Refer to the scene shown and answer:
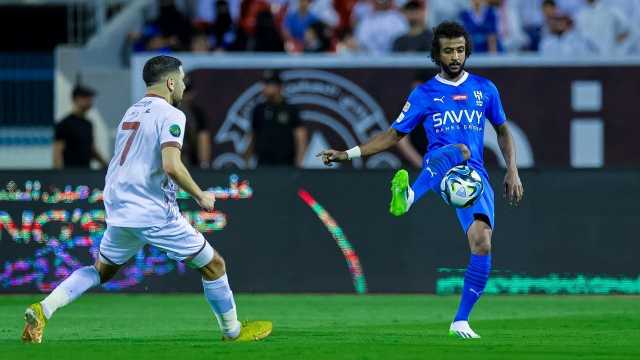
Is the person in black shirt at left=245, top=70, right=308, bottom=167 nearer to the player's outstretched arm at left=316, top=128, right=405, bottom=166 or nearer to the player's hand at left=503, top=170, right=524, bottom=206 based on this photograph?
the player's outstretched arm at left=316, top=128, right=405, bottom=166

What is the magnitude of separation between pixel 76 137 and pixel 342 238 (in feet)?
13.6

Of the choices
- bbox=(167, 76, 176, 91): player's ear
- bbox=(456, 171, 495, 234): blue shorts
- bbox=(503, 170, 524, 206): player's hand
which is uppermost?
bbox=(167, 76, 176, 91): player's ear

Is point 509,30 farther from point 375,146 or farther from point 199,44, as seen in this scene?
point 375,146

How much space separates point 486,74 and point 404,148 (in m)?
2.04

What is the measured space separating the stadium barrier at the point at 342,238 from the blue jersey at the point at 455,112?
482 centimetres

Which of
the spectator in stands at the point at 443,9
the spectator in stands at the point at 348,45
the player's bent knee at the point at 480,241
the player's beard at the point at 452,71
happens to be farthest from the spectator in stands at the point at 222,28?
the player's bent knee at the point at 480,241

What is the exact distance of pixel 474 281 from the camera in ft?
37.2

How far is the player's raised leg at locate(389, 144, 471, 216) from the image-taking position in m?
11.4

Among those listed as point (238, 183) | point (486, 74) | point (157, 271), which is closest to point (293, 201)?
point (238, 183)

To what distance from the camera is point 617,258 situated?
16.3 meters

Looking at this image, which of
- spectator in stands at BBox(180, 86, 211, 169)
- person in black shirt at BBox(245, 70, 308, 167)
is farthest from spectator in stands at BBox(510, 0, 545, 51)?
spectator in stands at BBox(180, 86, 211, 169)

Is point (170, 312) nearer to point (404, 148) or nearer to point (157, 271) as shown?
point (157, 271)

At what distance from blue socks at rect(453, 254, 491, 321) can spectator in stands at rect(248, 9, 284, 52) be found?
10093 mm

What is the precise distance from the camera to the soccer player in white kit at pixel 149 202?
34.5 ft
